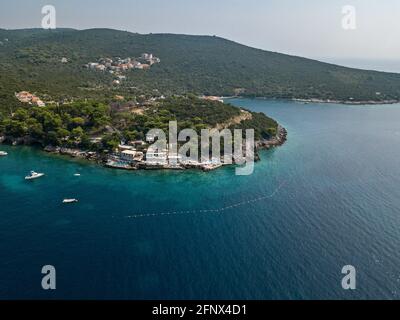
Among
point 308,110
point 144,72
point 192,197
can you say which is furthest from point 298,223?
point 144,72

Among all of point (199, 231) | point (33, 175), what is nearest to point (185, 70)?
point (33, 175)

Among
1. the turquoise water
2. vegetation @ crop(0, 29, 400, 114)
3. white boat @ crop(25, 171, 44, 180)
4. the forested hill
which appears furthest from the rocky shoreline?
the forested hill

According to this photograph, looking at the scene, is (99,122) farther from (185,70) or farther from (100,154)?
(185,70)

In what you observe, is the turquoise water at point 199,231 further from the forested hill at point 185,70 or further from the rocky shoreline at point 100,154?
the forested hill at point 185,70

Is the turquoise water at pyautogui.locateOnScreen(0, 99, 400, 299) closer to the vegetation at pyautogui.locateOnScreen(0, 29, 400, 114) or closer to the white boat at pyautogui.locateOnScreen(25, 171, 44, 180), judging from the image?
the white boat at pyautogui.locateOnScreen(25, 171, 44, 180)
